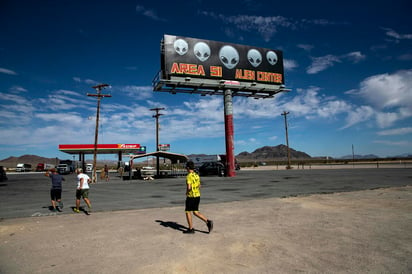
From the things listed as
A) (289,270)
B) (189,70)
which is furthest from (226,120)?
(289,270)

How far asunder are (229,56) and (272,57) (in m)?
6.67

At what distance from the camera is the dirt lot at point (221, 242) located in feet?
13.6

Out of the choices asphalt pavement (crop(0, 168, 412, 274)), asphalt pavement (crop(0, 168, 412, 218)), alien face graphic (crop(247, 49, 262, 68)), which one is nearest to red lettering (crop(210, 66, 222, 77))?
alien face graphic (crop(247, 49, 262, 68))

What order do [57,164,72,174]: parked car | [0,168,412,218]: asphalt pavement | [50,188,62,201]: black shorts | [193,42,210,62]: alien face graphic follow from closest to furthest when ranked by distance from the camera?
[50,188,62,201]: black shorts, [0,168,412,218]: asphalt pavement, [193,42,210,62]: alien face graphic, [57,164,72,174]: parked car

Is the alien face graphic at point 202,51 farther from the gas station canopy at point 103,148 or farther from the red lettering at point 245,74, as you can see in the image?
the gas station canopy at point 103,148

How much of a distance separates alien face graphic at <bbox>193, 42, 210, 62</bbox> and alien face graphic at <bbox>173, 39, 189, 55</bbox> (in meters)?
1.09

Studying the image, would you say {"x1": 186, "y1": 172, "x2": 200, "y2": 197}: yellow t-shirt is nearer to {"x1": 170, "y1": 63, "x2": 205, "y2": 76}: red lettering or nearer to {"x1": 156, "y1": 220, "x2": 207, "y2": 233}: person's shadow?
{"x1": 156, "y1": 220, "x2": 207, "y2": 233}: person's shadow

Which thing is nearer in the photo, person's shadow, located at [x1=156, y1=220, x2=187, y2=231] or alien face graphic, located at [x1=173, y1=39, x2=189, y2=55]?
person's shadow, located at [x1=156, y1=220, x2=187, y2=231]

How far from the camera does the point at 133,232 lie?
250 inches

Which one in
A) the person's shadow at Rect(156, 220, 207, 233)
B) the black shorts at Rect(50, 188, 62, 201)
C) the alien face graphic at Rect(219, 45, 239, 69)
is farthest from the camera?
the alien face graphic at Rect(219, 45, 239, 69)

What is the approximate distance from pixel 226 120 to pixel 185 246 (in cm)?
2425

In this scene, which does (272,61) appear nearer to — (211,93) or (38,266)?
(211,93)

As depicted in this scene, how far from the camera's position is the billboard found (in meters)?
27.8

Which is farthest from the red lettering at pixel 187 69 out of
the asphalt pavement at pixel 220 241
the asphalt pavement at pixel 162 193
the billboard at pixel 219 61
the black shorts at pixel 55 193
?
the asphalt pavement at pixel 220 241
